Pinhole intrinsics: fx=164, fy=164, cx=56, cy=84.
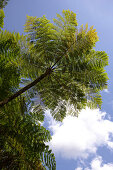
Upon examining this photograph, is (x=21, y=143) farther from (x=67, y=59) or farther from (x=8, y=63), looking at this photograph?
(x=8, y=63)

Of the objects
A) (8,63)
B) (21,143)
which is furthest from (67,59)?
(21,143)

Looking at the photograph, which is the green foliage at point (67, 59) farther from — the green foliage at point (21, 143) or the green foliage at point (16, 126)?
the green foliage at point (21, 143)

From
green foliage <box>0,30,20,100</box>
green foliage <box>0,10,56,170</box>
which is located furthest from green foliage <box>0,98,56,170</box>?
green foliage <box>0,30,20,100</box>

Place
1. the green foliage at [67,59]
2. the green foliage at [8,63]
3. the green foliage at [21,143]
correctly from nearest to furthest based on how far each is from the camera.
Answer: the green foliage at [21,143]
the green foliage at [67,59]
the green foliage at [8,63]

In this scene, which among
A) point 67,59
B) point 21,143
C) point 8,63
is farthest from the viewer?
point 8,63

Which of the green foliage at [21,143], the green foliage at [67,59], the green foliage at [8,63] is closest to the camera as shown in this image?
the green foliage at [21,143]

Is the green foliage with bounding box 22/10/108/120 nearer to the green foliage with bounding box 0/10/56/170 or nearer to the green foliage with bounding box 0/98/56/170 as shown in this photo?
the green foliage with bounding box 0/10/56/170

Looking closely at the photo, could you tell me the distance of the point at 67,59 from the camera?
3.11 meters

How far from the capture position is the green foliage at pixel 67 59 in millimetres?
3043

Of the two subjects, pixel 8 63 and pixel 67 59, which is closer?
pixel 67 59

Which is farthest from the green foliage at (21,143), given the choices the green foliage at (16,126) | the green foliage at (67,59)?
the green foliage at (67,59)

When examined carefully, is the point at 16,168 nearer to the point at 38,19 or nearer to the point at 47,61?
the point at 47,61

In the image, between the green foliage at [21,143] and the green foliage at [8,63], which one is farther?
the green foliage at [8,63]

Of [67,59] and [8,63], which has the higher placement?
[8,63]
